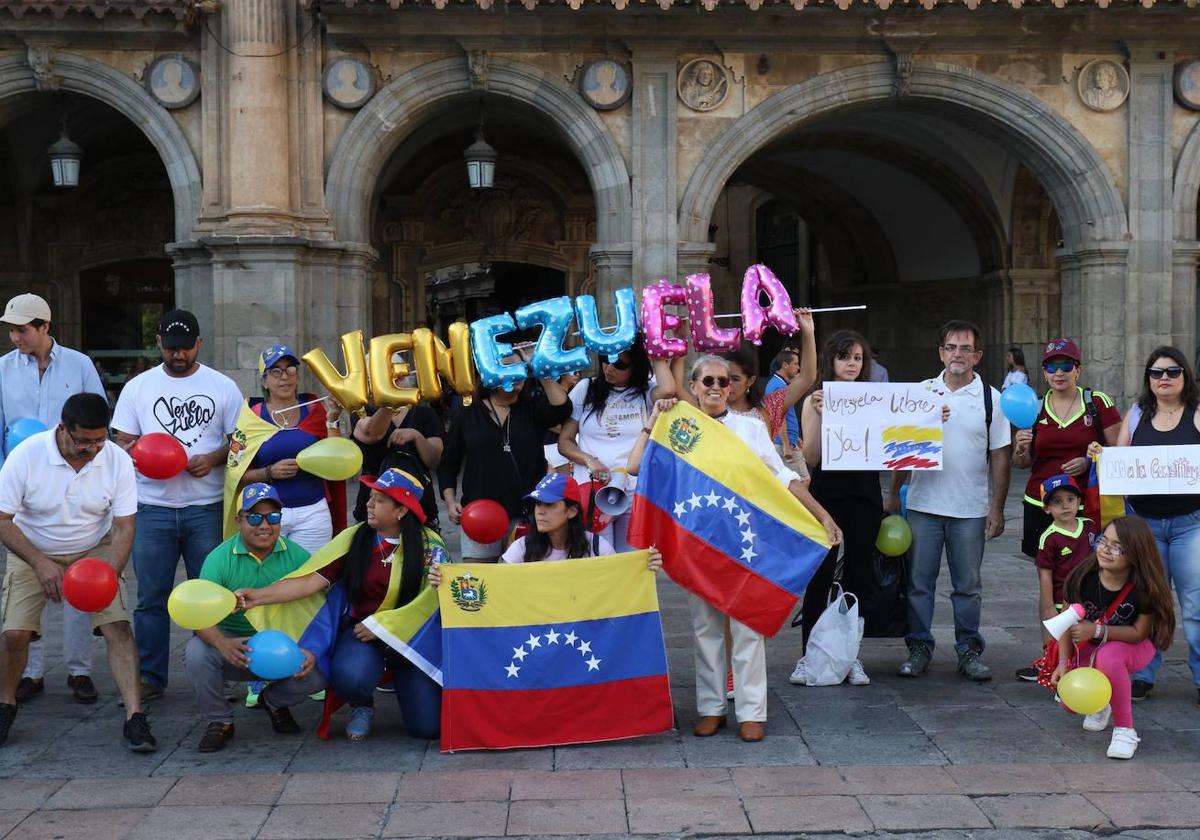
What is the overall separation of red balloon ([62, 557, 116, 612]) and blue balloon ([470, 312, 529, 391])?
1863mm

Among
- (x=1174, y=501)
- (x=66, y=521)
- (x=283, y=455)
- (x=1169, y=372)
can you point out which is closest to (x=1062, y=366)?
(x=1169, y=372)

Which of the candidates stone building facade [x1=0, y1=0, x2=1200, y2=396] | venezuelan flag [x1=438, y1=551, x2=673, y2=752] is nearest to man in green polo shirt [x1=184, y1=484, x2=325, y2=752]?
venezuelan flag [x1=438, y1=551, x2=673, y2=752]

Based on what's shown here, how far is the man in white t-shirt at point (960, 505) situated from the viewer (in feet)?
22.0

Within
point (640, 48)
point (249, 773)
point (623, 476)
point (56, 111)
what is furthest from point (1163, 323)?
point (56, 111)

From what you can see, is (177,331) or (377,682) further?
(177,331)

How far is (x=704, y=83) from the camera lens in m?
13.9

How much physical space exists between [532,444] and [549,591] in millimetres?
1118

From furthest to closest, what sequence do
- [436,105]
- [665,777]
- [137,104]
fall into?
1. [436,105]
2. [137,104]
3. [665,777]

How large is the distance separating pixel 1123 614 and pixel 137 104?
1118 cm

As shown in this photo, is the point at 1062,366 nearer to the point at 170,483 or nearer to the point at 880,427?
the point at 880,427

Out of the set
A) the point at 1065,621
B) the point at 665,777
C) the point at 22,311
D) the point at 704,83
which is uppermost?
the point at 704,83

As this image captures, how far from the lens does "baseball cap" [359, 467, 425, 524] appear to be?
5.69 meters

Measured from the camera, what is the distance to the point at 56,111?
16188 mm

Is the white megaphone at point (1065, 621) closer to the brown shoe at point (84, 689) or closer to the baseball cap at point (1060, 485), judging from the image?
the baseball cap at point (1060, 485)
